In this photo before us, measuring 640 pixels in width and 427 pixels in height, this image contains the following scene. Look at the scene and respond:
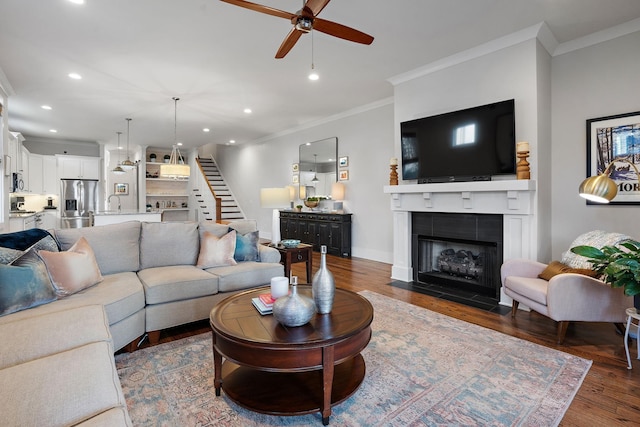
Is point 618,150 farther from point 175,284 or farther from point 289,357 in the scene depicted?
point 175,284

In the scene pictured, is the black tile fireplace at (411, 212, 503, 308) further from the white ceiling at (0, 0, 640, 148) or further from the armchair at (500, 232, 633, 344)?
the white ceiling at (0, 0, 640, 148)

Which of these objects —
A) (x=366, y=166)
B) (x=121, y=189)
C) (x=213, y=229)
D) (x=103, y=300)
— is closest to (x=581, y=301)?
(x=213, y=229)

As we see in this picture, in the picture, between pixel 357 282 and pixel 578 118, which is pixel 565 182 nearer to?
pixel 578 118

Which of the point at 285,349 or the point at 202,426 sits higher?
the point at 285,349

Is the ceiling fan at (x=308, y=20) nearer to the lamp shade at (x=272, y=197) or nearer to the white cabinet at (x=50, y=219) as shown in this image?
the lamp shade at (x=272, y=197)

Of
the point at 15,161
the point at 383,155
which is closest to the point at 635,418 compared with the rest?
the point at 383,155

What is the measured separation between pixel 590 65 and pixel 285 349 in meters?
4.33

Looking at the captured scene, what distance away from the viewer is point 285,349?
1.54m

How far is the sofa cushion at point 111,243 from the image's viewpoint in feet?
9.00

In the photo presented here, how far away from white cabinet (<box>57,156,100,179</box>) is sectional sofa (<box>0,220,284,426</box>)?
7434 millimetres

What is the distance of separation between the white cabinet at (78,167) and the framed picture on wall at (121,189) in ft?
2.33

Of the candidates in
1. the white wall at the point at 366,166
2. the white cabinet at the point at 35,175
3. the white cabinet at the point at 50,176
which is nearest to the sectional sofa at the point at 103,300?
the white wall at the point at 366,166

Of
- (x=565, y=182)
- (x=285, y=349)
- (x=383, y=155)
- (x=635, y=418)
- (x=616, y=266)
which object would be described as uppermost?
(x=383, y=155)

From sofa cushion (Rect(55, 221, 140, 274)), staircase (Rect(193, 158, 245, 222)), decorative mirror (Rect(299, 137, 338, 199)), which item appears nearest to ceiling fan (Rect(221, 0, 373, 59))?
sofa cushion (Rect(55, 221, 140, 274))
